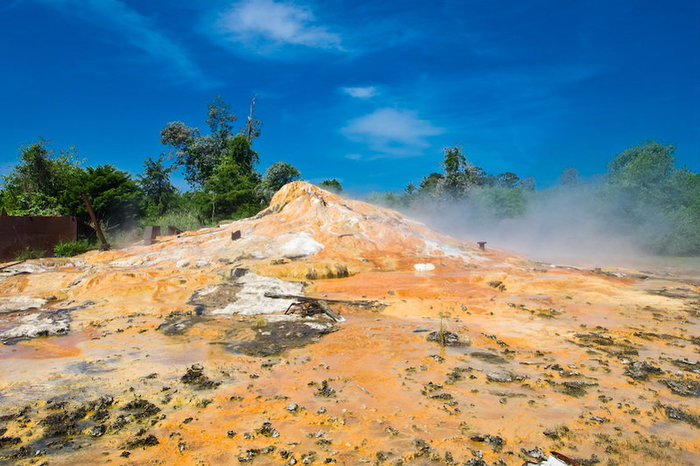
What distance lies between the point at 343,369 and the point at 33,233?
15986 millimetres

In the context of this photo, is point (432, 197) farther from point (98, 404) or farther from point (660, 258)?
point (98, 404)

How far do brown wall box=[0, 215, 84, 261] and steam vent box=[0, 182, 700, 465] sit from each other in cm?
504

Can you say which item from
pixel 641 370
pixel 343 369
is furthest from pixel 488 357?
pixel 343 369

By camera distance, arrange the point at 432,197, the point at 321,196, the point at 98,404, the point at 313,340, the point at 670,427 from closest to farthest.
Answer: the point at 670,427 < the point at 98,404 < the point at 313,340 < the point at 321,196 < the point at 432,197

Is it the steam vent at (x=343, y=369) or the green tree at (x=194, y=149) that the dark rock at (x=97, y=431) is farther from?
the green tree at (x=194, y=149)

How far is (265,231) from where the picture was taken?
15547 millimetres

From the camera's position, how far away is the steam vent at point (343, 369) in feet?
10.3

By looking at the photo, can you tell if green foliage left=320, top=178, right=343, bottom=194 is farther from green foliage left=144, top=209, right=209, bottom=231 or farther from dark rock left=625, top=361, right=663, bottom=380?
dark rock left=625, top=361, right=663, bottom=380

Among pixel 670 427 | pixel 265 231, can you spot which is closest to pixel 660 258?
pixel 265 231

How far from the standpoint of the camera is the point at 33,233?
1538cm

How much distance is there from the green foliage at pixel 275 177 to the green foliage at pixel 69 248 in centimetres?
1304

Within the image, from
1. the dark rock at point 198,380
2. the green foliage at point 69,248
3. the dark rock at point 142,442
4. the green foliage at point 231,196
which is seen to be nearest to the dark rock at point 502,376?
the dark rock at point 198,380

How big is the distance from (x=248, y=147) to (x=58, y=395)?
2953 cm

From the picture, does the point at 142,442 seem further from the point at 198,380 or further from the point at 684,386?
the point at 684,386
